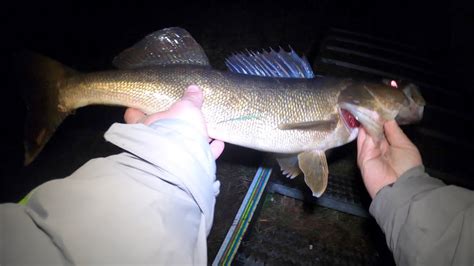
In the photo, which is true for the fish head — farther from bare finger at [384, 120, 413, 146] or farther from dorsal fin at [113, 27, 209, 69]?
dorsal fin at [113, 27, 209, 69]

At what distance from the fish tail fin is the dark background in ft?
3.78

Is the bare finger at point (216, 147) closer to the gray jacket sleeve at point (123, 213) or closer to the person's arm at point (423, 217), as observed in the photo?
the gray jacket sleeve at point (123, 213)

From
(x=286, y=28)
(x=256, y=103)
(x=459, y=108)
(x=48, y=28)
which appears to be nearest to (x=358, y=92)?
(x=256, y=103)

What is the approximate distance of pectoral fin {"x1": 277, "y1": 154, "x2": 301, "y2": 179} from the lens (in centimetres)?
232

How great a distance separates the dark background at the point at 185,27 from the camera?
3.32 metres

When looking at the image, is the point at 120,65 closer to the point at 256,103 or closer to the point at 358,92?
the point at 256,103

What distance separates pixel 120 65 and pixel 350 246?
7.83ft

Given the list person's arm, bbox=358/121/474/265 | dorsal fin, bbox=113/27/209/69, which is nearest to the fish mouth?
person's arm, bbox=358/121/474/265

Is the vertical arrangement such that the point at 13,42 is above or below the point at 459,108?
above

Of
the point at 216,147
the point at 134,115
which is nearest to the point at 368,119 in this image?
the point at 216,147

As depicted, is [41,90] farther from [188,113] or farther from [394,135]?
[394,135]

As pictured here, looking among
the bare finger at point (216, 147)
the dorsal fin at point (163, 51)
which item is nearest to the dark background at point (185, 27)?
the bare finger at point (216, 147)

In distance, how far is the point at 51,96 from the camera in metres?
2.13

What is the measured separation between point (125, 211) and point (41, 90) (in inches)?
60.7
